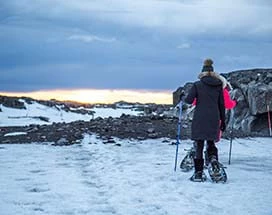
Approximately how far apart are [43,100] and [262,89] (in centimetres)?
3322

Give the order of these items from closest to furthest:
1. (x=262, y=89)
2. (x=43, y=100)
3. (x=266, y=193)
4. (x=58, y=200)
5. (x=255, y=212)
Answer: (x=255, y=212) < (x=58, y=200) < (x=266, y=193) < (x=262, y=89) < (x=43, y=100)

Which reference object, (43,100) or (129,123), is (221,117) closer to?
(129,123)

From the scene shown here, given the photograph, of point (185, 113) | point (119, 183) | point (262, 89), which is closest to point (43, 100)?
point (185, 113)

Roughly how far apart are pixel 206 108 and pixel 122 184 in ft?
7.51

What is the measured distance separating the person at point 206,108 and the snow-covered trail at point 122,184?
2.71 feet

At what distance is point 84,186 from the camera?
402 inches

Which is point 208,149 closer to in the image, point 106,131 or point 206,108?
point 206,108

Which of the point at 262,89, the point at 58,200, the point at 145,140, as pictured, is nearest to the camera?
the point at 58,200

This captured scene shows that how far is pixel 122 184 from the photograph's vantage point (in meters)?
10.3

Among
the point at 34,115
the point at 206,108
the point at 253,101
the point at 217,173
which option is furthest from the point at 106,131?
the point at 34,115

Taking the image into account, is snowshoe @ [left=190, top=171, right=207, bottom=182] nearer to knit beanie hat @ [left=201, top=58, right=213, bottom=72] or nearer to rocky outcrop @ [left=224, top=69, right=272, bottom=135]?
knit beanie hat @ [left=201, top=58, right=213, bottom=72]

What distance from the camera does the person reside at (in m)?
10.9

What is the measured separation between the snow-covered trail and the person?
0.83m

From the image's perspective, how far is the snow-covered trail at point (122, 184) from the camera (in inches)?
331
